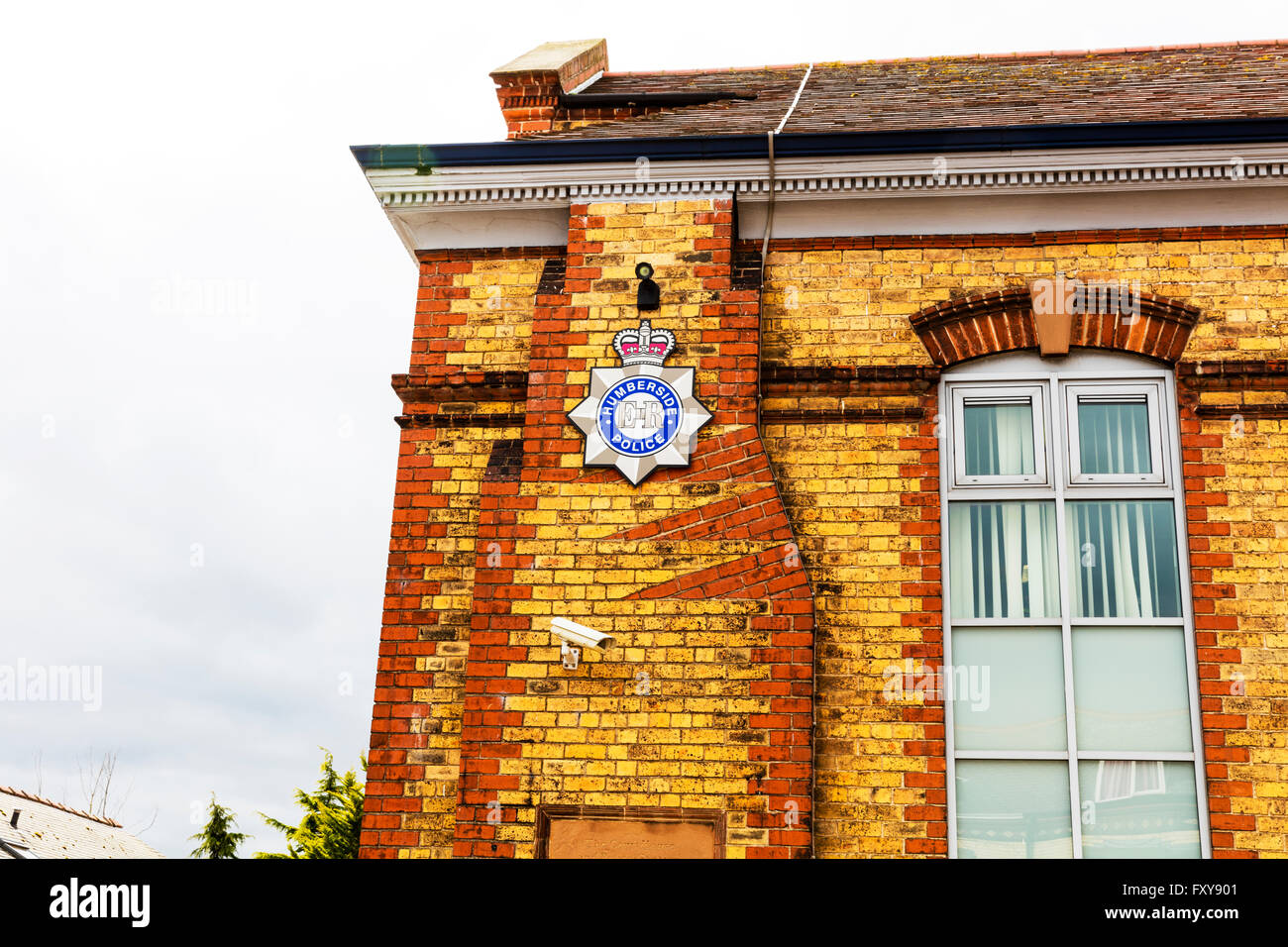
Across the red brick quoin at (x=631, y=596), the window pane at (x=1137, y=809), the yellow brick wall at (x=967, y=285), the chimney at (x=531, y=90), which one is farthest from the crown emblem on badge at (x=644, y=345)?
the window pane at (x=1137, y=809)

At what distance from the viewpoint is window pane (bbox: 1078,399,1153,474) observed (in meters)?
6.40

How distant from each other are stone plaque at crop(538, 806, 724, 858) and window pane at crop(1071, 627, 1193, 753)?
1980 millimetres

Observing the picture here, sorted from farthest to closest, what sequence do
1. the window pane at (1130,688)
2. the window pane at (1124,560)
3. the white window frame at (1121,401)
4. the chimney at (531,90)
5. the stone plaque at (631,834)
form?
1. the chimney at (531,90)
2. the white window frame at (1121,401)
3. the window pane at (1124,560)
4. the window pane at (1130,688)
5. the stone plaque at (631,834)

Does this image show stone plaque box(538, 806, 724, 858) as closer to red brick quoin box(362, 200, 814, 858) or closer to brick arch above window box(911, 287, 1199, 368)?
red brick quoin box(362, 200, 814, 858)

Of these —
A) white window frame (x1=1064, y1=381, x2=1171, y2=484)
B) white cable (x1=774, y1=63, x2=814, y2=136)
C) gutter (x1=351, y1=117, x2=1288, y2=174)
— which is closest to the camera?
white window frame (x1=1064, y1=381, x2=1171, y2=484)

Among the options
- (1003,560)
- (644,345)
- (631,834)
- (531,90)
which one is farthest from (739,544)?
(531,90)

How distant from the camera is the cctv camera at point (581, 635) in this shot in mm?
6012

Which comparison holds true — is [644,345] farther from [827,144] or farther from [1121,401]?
[1121,401]

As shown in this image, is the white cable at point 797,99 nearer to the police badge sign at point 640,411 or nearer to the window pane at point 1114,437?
the police badge sign at point 640,411

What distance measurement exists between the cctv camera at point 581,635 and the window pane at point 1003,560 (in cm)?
189

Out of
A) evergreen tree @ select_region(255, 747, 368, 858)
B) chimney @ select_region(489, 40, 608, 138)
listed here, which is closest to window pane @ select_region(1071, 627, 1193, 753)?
chimney @ select_region(489, 40, 608, 138)
